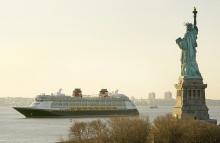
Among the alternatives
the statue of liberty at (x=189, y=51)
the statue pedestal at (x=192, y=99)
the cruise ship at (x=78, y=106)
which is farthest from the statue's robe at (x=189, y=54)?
the cruise ship at (x=78, y=106)

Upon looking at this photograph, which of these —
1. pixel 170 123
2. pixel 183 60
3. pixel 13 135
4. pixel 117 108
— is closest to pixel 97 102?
pixel 117 108

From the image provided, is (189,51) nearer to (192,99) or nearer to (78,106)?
(192,99)

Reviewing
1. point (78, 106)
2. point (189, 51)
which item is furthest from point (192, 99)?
point (78, 106)

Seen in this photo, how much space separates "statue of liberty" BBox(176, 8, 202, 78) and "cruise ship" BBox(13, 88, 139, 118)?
94258 mm

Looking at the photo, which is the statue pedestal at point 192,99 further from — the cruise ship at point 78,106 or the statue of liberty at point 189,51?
the cruise ship at point 78,106

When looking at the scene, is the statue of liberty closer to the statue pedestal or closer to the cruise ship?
the statue pedestal

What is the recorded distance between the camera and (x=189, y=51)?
72.9 metres

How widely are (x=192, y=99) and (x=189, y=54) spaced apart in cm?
589

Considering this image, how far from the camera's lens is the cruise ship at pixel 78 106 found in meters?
164

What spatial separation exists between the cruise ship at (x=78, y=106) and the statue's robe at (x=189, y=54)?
9423 cm

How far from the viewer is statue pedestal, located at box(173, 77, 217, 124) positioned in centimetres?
7075

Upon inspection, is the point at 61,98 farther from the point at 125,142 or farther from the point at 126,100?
the point at 125,142

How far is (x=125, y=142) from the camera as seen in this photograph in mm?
58000

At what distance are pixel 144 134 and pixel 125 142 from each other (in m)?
2.28
